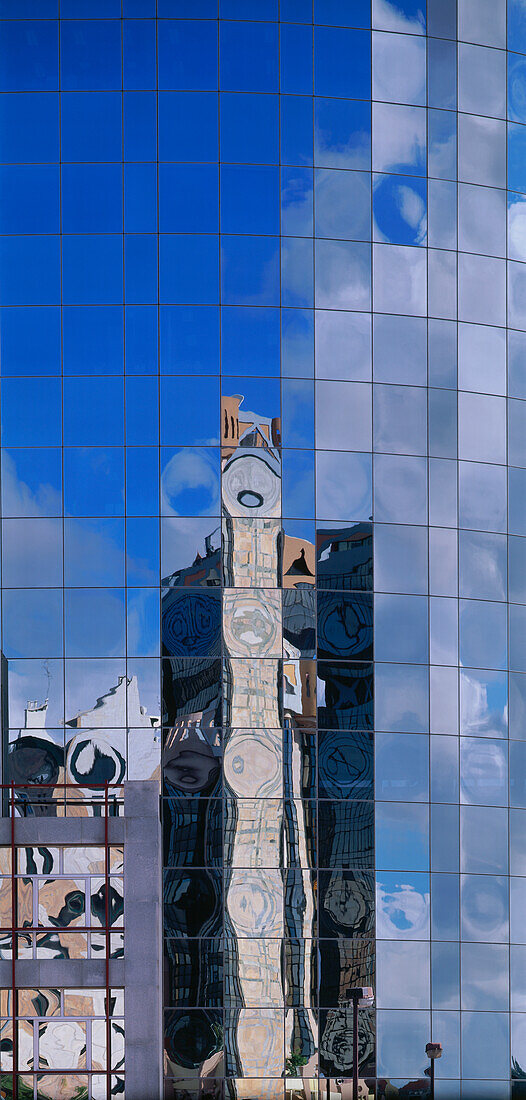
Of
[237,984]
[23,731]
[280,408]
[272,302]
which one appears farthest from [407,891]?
[272,302]

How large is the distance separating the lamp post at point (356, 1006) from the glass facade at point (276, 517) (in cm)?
41

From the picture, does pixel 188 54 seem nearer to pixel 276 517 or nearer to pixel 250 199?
pixel 250 199

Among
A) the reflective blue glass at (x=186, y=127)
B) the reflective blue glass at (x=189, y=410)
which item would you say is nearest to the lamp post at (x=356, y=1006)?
the reflective blue glass at (x=189, y=410)

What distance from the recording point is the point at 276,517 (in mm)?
40750

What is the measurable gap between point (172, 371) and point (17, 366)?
4576 millimetres

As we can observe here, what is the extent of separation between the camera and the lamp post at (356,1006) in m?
37.8

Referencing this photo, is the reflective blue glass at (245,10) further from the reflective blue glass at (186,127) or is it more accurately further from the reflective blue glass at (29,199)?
the reflective blue glass at (29,199)

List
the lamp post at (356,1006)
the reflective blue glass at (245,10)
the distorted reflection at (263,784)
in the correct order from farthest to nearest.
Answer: the reflective blue glass at (245,10) → the distorted reflection at (263,784) → the lamp post at (356,1006)

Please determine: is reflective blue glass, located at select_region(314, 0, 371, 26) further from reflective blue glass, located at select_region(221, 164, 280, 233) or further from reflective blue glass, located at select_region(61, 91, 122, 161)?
reflective blue glass, located at select_region(61, 91, 122, 161)

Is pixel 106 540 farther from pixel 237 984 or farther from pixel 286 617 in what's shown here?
pixel 237 984

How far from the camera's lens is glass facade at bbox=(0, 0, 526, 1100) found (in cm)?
3916

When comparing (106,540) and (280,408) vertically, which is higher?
(280,408)

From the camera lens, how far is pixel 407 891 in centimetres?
4006

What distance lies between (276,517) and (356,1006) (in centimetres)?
1374
